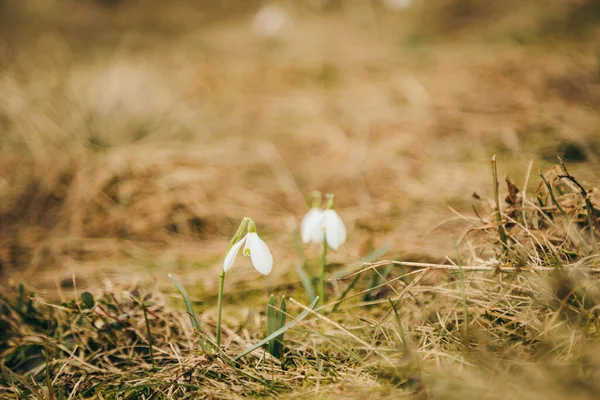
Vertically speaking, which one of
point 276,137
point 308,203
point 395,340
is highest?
point 276,137

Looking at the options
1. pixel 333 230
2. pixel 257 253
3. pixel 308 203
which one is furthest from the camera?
pixel 308 203

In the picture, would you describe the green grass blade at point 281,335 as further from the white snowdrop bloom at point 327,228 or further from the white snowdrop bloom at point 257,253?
the white snowdrop bloom at point 327,228

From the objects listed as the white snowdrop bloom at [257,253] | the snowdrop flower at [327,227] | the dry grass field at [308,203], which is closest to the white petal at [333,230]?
the snowdrop flower at [327,227]

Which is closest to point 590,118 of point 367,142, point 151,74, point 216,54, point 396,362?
point 367,142

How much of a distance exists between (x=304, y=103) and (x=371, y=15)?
288 cm

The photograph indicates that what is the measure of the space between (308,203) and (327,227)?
961 millimetres

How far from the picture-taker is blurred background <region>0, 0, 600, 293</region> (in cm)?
205

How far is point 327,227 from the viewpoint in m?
1.32

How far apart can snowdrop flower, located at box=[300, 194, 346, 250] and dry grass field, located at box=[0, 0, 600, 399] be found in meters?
0.14

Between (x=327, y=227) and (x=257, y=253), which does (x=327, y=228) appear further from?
(x=257, y=253)

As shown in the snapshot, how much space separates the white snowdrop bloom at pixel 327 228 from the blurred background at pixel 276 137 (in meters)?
0.30

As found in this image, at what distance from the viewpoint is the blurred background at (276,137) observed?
6.72 feet

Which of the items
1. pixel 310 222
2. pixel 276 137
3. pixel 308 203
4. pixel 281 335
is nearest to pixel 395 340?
pixel 281 335

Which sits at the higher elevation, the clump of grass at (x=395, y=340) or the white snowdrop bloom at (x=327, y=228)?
the white snowdrop bloom at (x=327, y=228)
